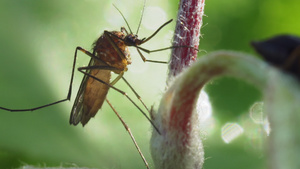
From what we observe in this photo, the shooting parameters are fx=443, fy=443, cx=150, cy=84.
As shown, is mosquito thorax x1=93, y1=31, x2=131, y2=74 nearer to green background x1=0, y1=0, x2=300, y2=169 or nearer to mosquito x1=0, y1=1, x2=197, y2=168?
mosquito x1=0, y1=1, x2=197, y2=168

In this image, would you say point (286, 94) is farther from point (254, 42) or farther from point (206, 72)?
point (206, 72)

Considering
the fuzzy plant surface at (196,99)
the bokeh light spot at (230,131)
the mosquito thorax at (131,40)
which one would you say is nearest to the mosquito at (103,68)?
the mosquito thorax at (131,40)

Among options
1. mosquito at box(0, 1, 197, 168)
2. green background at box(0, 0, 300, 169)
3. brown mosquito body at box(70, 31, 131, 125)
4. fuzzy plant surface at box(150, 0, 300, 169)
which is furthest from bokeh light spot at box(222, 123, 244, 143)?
fuzzy plant surface at box(150, 0, 300, 169)

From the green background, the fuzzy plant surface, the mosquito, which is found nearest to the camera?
the fuzzy plant surface

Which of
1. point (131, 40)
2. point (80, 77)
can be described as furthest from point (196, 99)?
point (80, 77)

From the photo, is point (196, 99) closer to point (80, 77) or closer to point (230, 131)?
point (230, 131)

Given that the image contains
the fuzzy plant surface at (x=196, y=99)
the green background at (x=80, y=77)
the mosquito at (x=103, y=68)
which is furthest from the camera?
the mosquito at (x=103, y=68)

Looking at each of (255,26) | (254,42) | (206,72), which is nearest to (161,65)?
(255,26)

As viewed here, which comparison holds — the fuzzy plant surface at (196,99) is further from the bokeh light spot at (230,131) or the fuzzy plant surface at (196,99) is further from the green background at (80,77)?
the bokeh light spot at (230,131)
